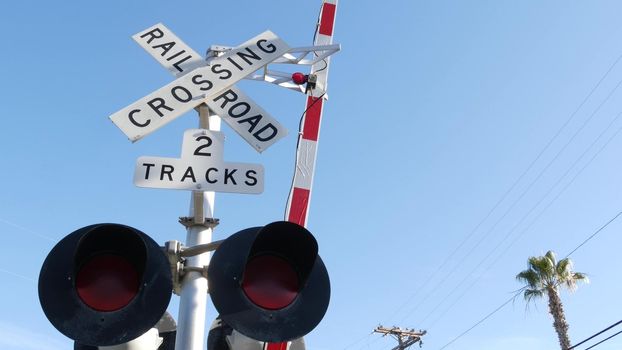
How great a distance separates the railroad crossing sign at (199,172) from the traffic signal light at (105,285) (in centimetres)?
47

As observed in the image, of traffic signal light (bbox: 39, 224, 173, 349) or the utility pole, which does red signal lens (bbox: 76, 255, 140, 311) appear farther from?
the utility pole

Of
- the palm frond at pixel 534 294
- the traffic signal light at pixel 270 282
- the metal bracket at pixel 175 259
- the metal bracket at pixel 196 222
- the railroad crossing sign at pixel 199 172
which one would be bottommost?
the traffic signal light at pixel 270 282

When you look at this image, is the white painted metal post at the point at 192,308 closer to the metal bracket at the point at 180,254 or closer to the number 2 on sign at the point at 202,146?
the metal bracket at the point at 180,254

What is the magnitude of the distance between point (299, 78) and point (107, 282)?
7.39 ft

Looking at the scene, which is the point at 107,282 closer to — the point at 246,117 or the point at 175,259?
the point at 175,259

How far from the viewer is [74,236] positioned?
76.5 inches

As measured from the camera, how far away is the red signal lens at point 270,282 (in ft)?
6.45

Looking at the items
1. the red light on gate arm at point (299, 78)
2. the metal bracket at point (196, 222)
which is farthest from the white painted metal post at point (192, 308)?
the red light on gate arm at point (299, 78)

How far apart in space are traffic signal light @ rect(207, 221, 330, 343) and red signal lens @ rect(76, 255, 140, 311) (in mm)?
251

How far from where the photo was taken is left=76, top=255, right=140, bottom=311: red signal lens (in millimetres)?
1918

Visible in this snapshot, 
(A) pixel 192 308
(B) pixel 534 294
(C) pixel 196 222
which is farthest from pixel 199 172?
(B) pixel 534 294

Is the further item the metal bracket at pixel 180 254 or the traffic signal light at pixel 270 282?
the metal bracket at pixel 180 254

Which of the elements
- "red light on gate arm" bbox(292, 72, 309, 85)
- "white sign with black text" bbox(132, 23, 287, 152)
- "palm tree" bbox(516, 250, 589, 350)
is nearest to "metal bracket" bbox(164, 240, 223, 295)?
"white sign with black text" bbox(132, 23, 287, 152)

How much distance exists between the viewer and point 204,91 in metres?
2.68
